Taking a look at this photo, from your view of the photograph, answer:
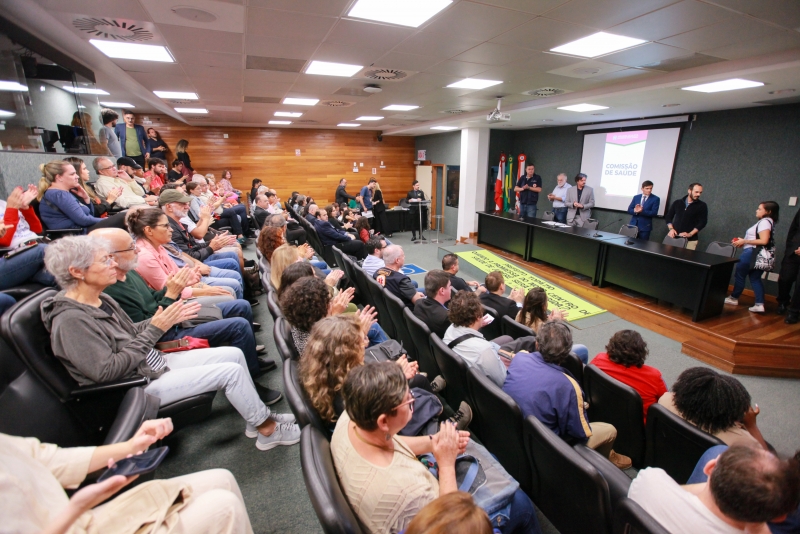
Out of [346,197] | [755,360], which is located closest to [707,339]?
[755,360]

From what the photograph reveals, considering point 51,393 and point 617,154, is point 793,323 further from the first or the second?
point 51,393

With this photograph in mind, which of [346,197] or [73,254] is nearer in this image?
[73,254]

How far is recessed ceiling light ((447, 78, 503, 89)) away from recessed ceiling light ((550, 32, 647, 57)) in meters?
1.35

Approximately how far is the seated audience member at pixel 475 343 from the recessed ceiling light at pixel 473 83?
11.1 feet

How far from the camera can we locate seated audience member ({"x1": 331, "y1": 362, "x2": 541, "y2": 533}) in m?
1.03

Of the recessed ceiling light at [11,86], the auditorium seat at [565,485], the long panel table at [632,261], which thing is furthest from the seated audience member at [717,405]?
the recessed ceiling light at [11,86]

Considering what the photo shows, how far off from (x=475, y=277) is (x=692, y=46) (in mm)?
4044

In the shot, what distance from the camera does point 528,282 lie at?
5680mm

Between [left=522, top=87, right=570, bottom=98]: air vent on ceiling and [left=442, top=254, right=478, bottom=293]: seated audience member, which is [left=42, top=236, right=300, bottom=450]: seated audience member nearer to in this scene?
[left=442, top=254, right=478, bottom=293]: seated audience member

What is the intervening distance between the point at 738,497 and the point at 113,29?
14.5ft

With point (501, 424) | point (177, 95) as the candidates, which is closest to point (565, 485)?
point (501, 424)

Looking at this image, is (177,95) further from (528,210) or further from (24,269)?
(528,210)

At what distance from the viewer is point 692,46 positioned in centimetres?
299

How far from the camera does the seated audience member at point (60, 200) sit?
2793 mm
